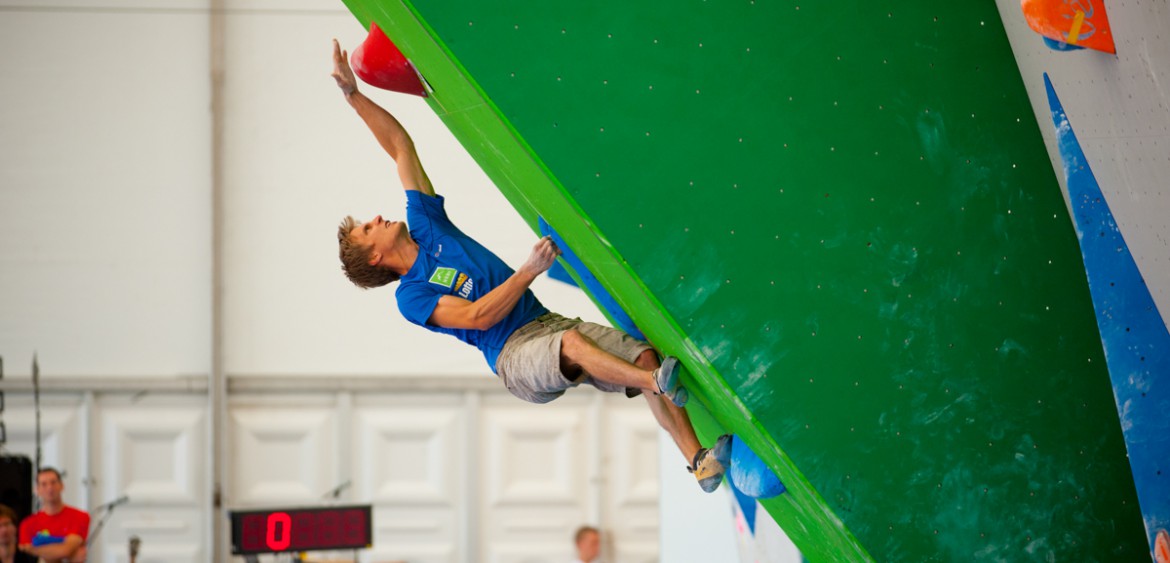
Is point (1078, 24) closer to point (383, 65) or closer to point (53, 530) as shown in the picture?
point (383, 65)

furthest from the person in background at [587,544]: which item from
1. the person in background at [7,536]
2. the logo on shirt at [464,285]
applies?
the logo on shirt at [464,285]

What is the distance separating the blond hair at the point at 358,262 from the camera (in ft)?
12.5

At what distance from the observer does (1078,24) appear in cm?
265

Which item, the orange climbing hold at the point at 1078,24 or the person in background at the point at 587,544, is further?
the person in background at the point at 587,544

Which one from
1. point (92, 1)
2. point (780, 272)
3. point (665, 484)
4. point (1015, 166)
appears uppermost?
point (92, 1)

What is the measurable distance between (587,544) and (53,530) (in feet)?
13.0

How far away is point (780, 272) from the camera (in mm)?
2895

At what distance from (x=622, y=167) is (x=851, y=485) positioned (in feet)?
3.40

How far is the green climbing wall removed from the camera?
2.81m

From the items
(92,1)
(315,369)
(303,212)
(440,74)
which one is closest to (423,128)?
(303,212)

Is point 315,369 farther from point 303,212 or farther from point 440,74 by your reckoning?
point 440,74

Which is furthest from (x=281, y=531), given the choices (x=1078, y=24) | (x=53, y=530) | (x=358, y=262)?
(x=1078, y=24)

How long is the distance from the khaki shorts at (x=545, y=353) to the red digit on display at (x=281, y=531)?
320cm

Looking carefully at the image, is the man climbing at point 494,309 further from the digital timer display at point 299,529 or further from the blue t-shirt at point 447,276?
the digital timer display at point 299,529
